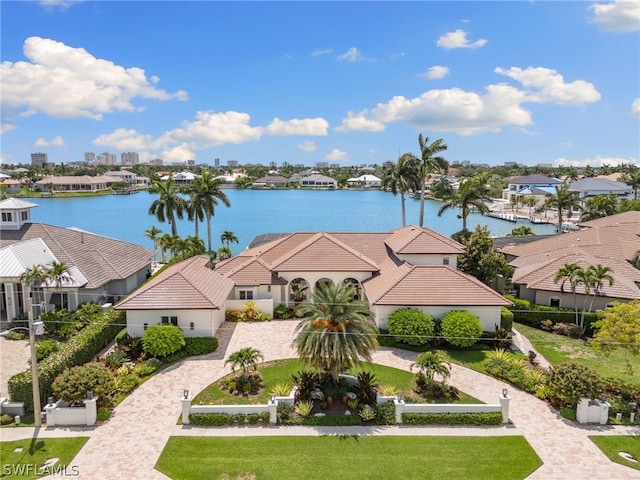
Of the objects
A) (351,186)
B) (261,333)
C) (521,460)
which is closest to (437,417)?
(521,460)

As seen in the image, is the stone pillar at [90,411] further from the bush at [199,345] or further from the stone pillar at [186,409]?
the bush at [199,345]

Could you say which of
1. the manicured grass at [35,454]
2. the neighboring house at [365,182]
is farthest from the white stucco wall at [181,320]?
the neighboring house at [365,182]

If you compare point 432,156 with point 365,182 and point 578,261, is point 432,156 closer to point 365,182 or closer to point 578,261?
point 578,261

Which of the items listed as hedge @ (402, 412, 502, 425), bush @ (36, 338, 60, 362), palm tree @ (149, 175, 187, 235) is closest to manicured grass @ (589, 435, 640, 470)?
hedge @ (402, 412, 502, 425)

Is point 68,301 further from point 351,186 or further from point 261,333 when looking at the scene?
point 351,186

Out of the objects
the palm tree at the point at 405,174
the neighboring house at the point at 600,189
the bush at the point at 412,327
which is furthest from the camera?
the neighboring house at the point at 600,189

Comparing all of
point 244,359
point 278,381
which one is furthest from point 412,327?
point 244,359
